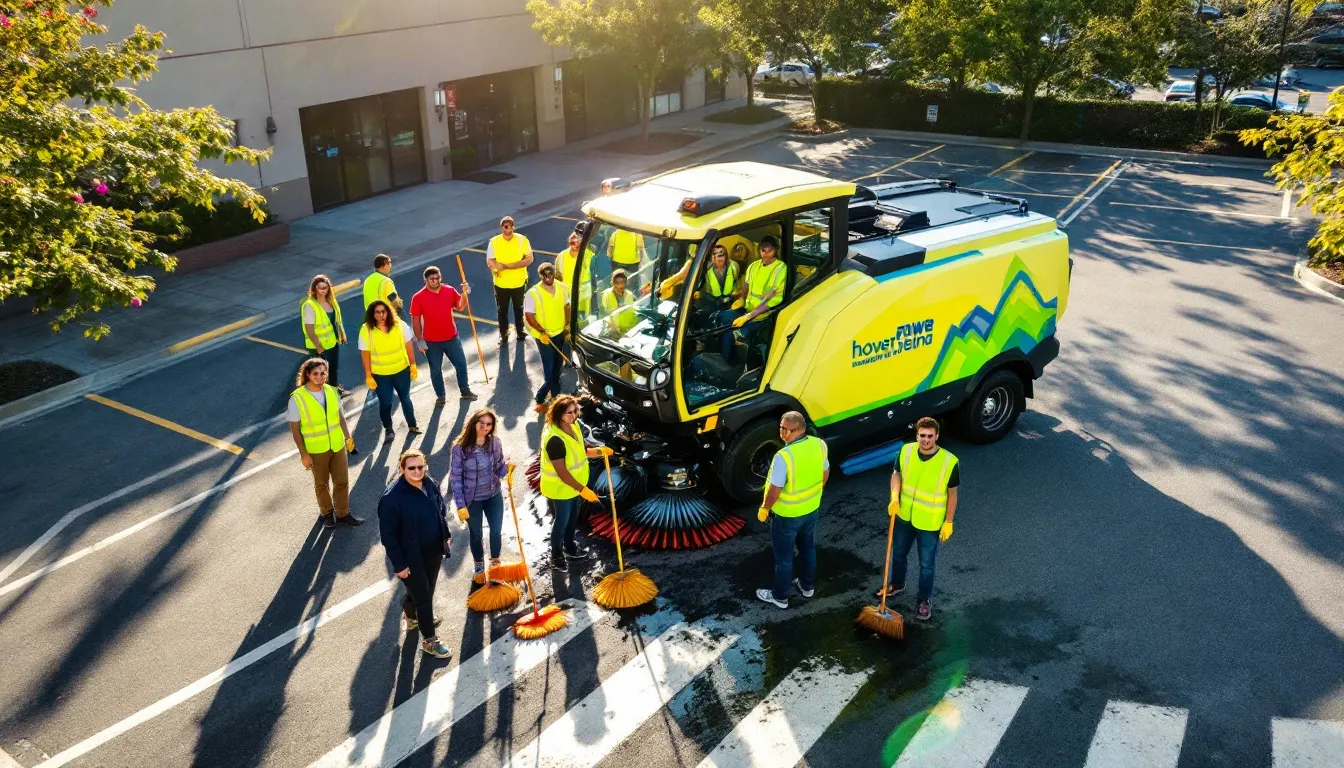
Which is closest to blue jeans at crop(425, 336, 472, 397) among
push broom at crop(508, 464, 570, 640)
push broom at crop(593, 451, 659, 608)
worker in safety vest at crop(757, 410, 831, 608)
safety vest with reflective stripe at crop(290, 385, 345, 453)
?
safety vest with reflective stripe at crop(290, 385, 345, 453)

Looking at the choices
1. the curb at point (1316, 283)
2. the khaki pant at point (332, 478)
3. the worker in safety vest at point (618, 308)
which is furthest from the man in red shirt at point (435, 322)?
the curb at point (1316, 283)

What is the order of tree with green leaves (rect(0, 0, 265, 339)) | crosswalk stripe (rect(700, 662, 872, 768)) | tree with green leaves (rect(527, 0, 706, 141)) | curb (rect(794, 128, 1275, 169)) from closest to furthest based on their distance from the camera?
1. crosswalk stripe (rect(700, 662, 872, 768))
2. tree with green leaves (rect(0, 0, 265, 339))
3. tree with green leaves (rect(527, 0, 706, 141))
4. curb (rect(794, 128, 1275, 169))

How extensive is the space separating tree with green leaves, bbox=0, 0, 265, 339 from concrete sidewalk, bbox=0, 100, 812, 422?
6.74ft

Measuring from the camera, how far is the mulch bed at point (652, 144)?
26.9 m

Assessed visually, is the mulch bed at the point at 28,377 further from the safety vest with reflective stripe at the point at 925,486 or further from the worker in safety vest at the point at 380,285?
the safety vest with reflective stripe at the point at 925,486

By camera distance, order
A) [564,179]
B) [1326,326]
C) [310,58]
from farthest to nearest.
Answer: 1. [564,179]
2. [310,58]
3. [1326,326]

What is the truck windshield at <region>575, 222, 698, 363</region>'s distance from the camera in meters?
9.39

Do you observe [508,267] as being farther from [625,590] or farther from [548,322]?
[625,590]

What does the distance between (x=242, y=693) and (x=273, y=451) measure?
14.0 ft

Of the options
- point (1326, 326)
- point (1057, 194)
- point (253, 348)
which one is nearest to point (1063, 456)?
point (1326, 326)

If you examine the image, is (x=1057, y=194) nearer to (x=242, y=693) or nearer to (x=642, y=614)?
(x=642, y=614)

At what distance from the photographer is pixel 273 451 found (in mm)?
11188

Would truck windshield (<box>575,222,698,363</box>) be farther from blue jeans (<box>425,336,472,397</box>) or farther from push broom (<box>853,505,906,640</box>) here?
push broom (<box>853,505,906,640</box>)

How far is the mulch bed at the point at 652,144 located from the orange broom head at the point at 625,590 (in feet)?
64.8
